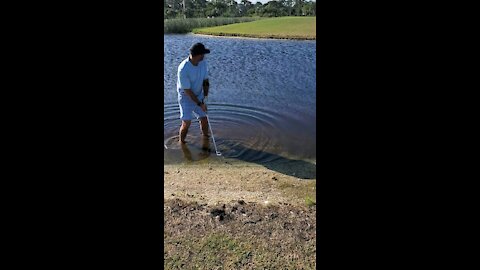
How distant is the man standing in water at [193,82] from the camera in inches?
230

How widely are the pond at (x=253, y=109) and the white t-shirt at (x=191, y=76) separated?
55cm

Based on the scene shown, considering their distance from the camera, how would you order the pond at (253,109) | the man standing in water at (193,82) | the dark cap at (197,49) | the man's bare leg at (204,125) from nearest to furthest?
the dark cap at (197,49) < the man standing in water at (193,82) < the pond at (253,109) < the man's bare leg at (204,125)

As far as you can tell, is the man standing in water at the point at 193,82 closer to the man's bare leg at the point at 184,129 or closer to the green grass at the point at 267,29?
the man's bare leg at the point at 184,129

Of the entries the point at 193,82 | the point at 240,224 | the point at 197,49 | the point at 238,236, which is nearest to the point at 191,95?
the point at 193,82

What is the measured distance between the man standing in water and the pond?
1.72 feet

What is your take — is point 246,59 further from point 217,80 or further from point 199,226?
point 199,226

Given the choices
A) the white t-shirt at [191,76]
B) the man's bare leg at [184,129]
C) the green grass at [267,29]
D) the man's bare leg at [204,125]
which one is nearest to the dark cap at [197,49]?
the white t-shirt at [191,76]

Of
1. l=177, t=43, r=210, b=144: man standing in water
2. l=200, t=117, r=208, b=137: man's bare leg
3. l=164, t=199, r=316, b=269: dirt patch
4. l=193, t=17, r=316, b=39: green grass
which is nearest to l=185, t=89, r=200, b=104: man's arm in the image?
l=177, t=43, r=210, b=144: man standing in water

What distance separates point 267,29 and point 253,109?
1939cm

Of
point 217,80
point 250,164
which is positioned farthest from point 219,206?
point 217,80

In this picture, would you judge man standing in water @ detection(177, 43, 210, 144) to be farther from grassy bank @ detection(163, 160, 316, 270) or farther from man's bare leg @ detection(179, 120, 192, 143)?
grassy bank @ detection(163, 160, 316, 270)

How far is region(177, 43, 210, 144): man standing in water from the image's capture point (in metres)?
5.85

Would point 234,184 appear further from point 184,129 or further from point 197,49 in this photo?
point 184,129

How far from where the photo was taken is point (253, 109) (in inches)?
382
